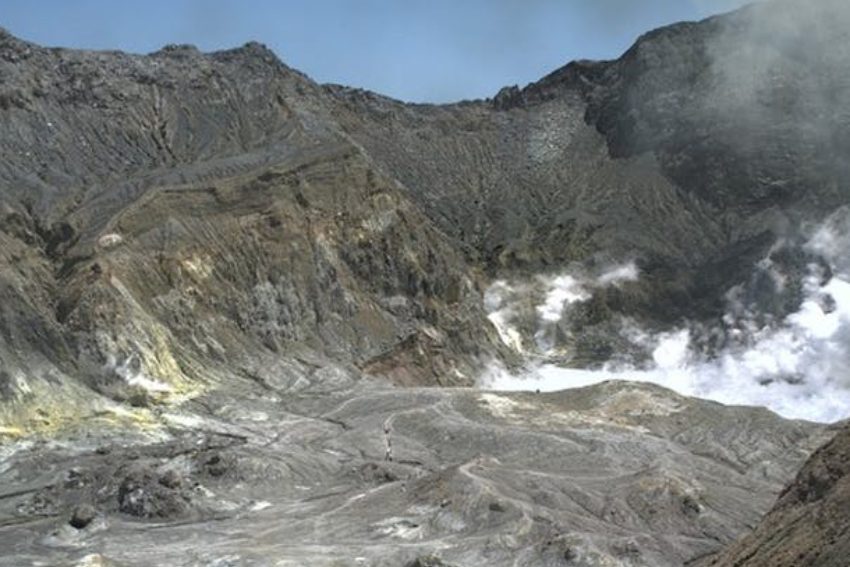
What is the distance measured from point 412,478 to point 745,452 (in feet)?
72.7

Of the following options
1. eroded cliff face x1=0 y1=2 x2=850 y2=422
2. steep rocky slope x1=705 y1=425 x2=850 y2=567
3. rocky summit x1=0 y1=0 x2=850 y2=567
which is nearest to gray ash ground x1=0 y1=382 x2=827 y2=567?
rocky summit x1=0 y1=0 x2=850 y2=567

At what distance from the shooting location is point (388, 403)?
83.4 metres

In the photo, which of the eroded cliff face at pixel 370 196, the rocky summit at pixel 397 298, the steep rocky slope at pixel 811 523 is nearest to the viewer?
the steep rocky slope at pixel 811 523

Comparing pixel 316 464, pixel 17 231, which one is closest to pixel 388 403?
pixel 316 464

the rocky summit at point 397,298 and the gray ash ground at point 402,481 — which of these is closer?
the gray ash ground at point 402,481

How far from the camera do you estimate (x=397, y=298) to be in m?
112

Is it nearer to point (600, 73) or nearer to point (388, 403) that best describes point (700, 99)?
point (600, 73)

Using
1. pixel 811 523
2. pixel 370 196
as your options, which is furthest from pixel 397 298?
pixel 811 523

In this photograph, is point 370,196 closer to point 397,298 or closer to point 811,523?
point 397,298

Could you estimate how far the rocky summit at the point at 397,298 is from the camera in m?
57.0

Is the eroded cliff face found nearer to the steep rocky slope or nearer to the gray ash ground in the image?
the gray ash ground

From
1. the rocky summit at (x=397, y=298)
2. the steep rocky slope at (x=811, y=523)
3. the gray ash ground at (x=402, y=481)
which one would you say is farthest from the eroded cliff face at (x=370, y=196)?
the steep rocky slope at (x=811, y=523)

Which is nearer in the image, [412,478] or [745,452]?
[412,478]

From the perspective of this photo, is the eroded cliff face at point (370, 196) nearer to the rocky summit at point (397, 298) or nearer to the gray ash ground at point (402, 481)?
the rocky summit at point (397, 298)
